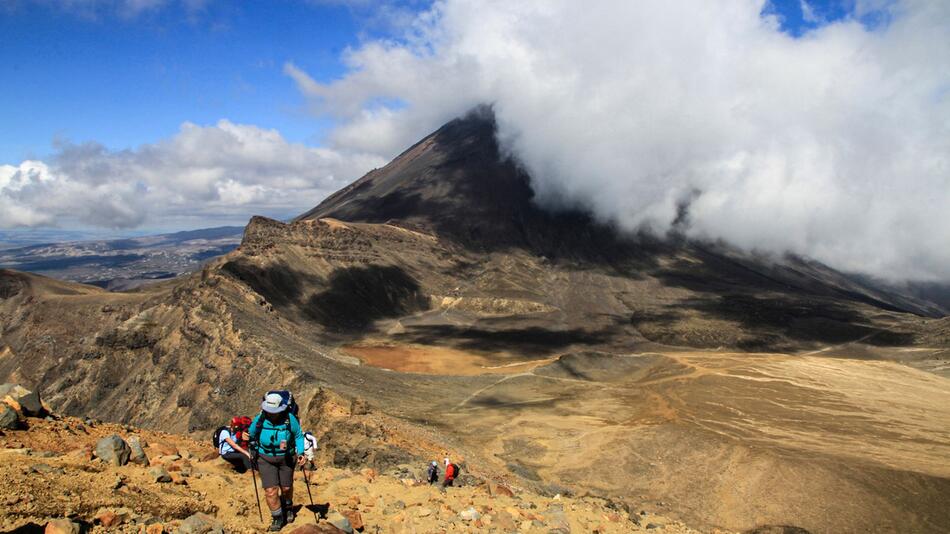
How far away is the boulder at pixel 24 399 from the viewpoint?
948cm

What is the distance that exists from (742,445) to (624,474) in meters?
8.65

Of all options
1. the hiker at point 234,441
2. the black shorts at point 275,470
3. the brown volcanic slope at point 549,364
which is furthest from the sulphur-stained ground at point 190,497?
the brown volcanic slope at point 549,364

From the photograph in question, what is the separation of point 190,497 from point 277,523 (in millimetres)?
1548

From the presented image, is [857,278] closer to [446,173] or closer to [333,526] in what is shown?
[446,173]

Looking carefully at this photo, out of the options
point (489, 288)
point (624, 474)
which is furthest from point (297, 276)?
point (624, 474)

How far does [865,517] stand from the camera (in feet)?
76.9

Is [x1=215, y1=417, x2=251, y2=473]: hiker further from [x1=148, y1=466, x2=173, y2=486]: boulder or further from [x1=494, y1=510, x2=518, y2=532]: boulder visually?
[x1=494, y1=510, x2=518, y2=532]: boulder

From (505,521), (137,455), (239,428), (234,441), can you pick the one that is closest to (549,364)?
(505,521)

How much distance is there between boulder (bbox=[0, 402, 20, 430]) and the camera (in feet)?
28.9

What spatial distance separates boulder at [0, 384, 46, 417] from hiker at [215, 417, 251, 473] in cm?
349

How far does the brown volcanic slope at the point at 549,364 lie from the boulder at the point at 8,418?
46.9 ft

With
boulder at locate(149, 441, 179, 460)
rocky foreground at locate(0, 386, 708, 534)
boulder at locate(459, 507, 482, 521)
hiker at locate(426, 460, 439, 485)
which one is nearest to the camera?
rocky foreground at locate(0, 386, 708, 534)

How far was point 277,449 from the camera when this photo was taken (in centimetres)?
759

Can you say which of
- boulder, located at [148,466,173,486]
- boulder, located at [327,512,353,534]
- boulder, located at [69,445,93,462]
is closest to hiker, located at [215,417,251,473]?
boulder, located at [148,466,173,486]
